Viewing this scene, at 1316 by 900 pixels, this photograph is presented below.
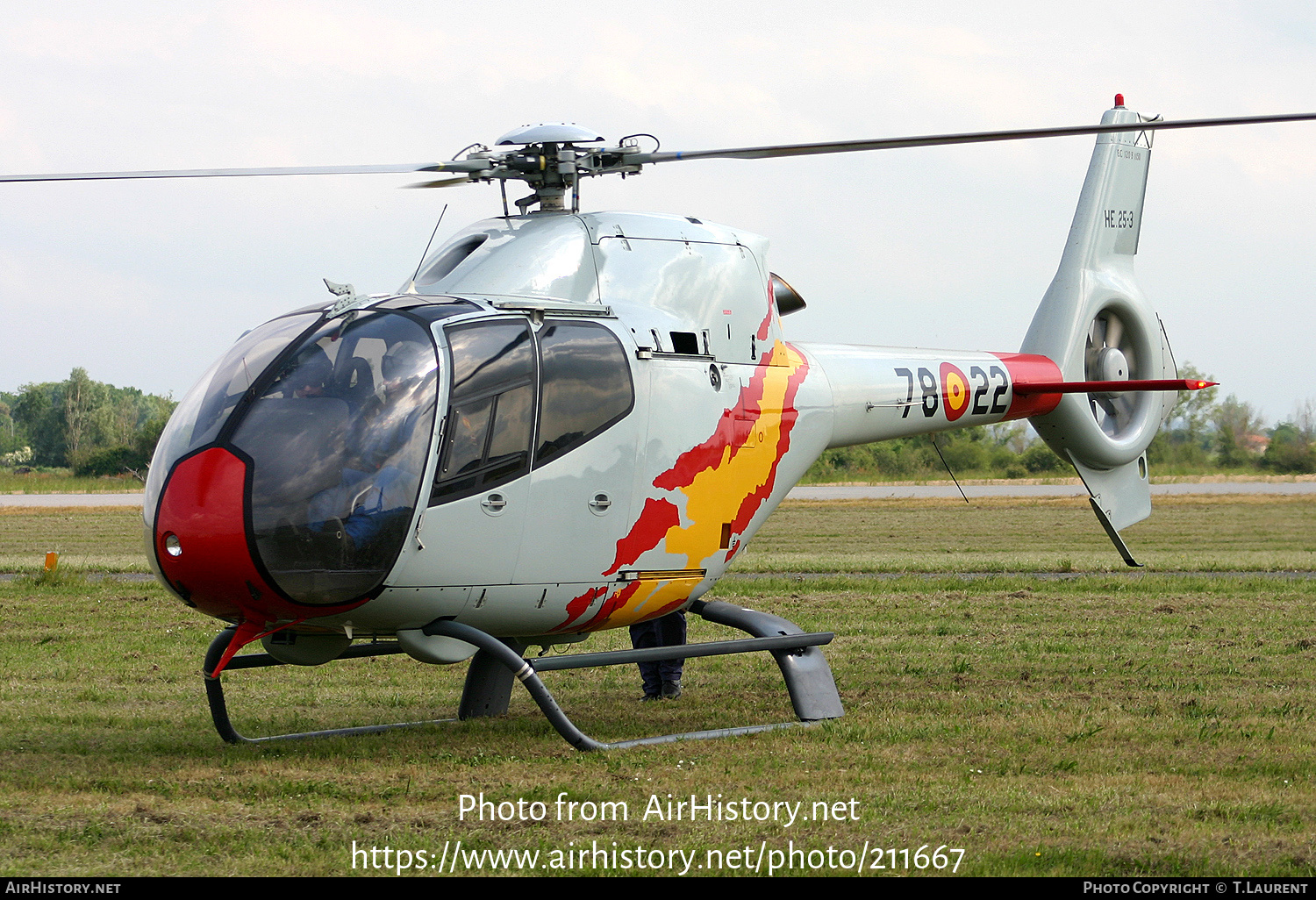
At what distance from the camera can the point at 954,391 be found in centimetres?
1089

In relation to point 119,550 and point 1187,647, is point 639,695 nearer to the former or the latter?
point 1187,647

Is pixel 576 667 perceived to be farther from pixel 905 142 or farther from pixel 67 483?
pixel 67 483

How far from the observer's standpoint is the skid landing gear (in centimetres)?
747

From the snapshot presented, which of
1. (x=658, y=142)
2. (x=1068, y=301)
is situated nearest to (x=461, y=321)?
(x=658, y=142)

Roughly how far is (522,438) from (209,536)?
1752 millimetres

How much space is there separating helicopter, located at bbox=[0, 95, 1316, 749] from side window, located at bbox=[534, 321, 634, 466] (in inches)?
0.6

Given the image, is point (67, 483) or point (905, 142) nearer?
point (905, 142)

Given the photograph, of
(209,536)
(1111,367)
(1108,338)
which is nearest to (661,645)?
(209,536)

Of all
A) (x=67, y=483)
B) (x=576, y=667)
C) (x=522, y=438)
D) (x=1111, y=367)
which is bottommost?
(x=67, y=483)

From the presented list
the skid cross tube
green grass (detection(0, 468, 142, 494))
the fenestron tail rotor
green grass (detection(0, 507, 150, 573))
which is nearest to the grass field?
the skid cross tube

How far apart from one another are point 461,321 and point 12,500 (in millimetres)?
48229

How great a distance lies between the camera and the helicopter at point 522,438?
22.3 ft

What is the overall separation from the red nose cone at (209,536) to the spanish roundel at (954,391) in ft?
19.5

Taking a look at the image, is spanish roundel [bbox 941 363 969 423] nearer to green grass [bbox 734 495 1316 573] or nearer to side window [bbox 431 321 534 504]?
side window [bbox 431 321 534 504]
